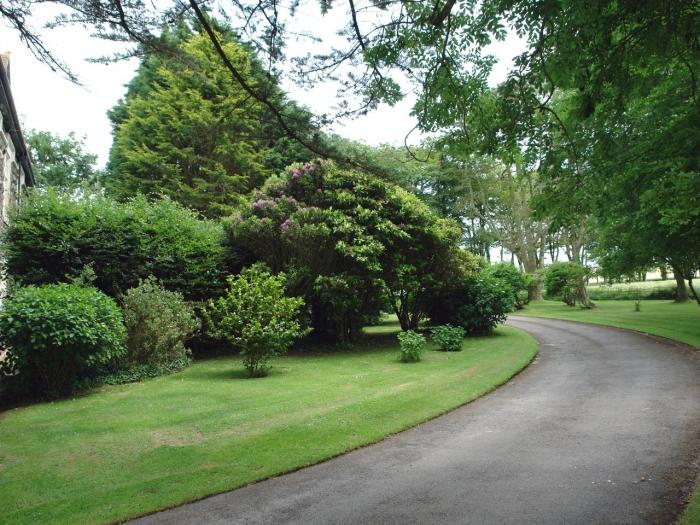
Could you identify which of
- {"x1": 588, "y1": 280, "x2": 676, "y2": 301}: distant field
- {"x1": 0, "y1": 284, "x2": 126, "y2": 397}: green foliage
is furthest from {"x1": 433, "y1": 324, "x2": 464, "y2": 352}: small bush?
{"x1": 588, "y1": 280, "x2": 676, "y2": 301}: distant field

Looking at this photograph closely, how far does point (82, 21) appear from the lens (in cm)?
423

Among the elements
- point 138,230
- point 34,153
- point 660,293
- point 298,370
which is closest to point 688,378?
point 298,370

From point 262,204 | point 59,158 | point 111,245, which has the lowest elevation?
point 111,245

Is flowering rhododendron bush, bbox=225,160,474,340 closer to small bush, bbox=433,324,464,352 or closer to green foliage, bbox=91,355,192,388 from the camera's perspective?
small bush, bbox=433,324,464,352

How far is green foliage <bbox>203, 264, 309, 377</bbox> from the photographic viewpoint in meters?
10.5

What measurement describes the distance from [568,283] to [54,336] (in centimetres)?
3225

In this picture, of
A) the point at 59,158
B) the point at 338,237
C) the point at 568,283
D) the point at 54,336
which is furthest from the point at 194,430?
the point at 59,158

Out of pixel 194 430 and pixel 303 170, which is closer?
pixel 194 430

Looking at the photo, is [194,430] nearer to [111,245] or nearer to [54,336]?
[54,336]

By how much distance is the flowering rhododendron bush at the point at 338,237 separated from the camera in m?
14.2

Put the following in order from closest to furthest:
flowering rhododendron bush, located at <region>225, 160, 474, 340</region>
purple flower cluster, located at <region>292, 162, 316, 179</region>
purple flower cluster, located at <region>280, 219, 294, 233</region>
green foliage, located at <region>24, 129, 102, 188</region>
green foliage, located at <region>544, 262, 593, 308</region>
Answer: purple flower cluster, located at <region>280, 219, 294, 233</region> < flowering rhododendron bush, located at <region>225, 160, 474, 340</region> < purple flower cluster, located at <region>292, 162, 316, 179</region> < green foliage, located at <region>544, 262, 593, 308</region> < green foliage, located at <region>24, 129, 102, 188</region>

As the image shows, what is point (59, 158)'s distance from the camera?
1505 inches

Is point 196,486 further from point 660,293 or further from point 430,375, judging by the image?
point 660,293

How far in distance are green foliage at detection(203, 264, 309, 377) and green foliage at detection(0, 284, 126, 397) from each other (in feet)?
7.61
